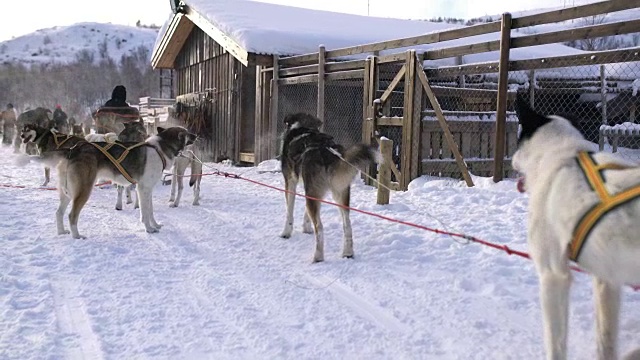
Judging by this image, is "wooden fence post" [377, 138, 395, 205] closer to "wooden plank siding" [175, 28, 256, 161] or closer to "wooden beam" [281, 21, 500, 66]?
"wooden beam" [281, 21, 500, 66]

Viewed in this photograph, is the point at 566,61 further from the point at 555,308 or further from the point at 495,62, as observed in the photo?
the point at 555,308

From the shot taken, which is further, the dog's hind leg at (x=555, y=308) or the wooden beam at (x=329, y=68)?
the wooden beam at (x=329, y=68)

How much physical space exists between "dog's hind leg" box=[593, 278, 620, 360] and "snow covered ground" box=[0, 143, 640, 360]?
0.83ft

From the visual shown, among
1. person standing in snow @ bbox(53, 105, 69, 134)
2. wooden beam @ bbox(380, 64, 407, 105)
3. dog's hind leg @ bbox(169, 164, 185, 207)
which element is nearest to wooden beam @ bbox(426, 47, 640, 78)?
wooden beam @ bbox(380, 64, 407, 105)

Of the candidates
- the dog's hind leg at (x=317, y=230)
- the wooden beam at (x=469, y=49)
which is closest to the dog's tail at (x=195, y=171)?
the dog's hind leg at (x=317, y=230)

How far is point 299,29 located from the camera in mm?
15758

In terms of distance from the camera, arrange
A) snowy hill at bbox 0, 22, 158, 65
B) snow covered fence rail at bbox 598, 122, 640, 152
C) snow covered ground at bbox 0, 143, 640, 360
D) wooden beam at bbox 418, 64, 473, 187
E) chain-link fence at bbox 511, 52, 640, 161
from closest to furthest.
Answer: snow covered ground at bbox 0, 143, 640, 360 < wooden beam at bbox 418, 64, 473, 187 < snow covered fence rail at bbox 598, 122, 640, 152 < chain-link fence at bbox 511, 52, 640, 161 < snowy hill at bbox 0, 22, 158, 65

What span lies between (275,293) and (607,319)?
7.67ft

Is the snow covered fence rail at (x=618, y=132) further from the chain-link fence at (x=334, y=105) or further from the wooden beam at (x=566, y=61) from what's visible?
the chain-link fence at (x=334, y=105)

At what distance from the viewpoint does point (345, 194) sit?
5.24 m

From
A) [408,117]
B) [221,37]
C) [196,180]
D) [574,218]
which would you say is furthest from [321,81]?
[574,218]

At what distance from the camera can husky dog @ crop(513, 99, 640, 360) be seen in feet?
6.53

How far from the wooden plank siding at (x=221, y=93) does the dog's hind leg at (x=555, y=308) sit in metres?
13.4

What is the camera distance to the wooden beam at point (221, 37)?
13.8 meters
